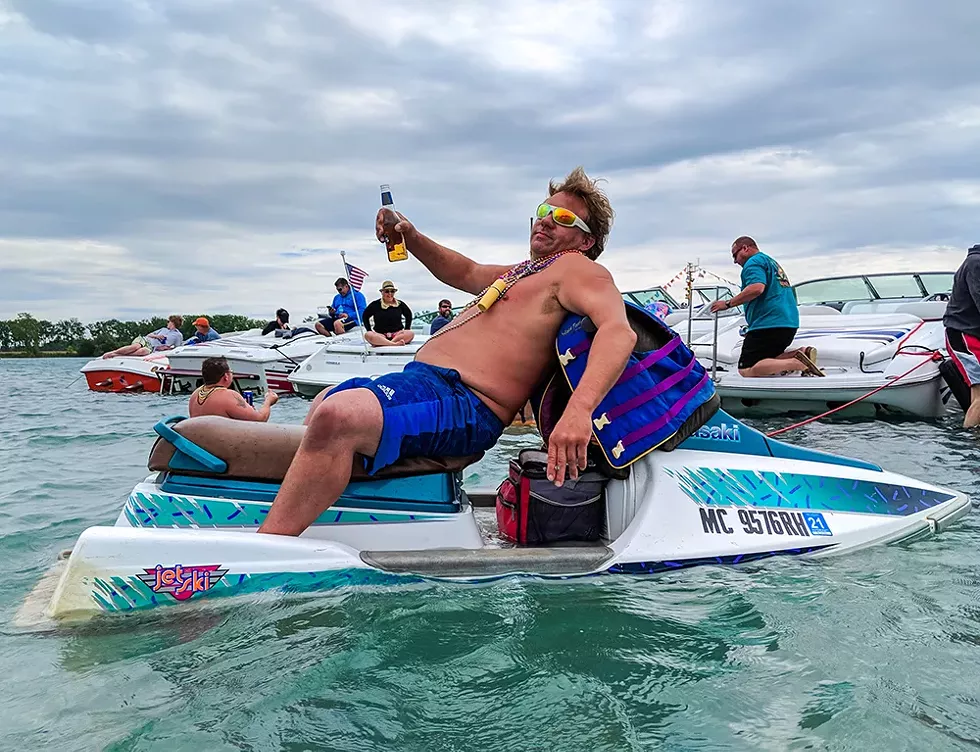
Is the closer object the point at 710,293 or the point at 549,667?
the point at 549,667

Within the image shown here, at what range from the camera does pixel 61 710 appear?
221cm

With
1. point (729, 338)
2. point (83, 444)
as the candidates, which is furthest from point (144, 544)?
point (729, 338)

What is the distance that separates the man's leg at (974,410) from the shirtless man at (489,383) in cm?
630

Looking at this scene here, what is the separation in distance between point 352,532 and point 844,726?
187 centimetres

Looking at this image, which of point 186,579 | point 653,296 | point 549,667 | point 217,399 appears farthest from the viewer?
point 653,296

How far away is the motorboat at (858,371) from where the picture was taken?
30.6 feet

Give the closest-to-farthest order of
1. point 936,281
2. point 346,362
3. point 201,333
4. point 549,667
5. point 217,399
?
point 549,667
point 217,399
point 936,281
point 346,362
point 201,333

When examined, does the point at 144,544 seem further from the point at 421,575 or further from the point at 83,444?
the point at 83,444

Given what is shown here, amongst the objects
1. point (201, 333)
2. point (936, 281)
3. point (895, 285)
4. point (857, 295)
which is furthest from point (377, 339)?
point (936, 281)

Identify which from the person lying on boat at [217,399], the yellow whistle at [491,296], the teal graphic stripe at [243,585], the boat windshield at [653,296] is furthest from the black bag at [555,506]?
the boat windshield at [653,296]

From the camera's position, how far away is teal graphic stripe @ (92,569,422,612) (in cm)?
271

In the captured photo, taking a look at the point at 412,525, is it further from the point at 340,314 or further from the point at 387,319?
the point at 340,314

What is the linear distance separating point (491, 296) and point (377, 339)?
37.7 feet

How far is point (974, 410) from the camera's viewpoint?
799 centimetres
